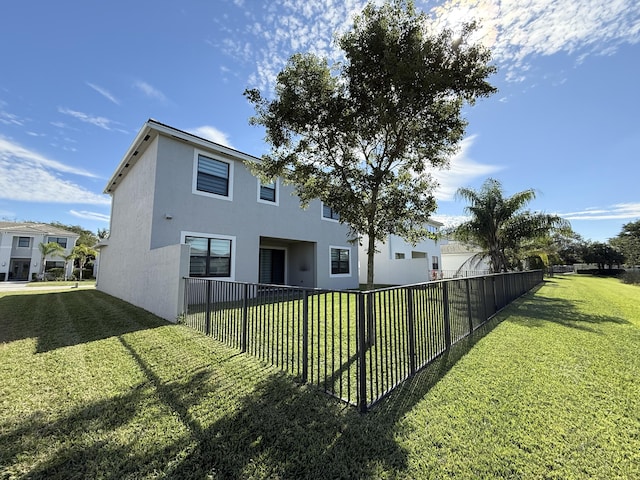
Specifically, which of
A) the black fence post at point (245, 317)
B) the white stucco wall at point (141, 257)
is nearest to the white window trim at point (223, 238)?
the white stucco wall at point (141, 257)

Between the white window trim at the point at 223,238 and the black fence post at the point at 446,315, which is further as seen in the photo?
the white window trim at the point at 223,238

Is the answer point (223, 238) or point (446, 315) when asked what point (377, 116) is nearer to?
point (446, 315)

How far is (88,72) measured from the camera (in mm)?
10422

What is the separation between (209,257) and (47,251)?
3314 cm

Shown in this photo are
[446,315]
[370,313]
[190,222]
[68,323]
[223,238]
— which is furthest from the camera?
[223,238]

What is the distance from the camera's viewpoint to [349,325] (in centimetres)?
373

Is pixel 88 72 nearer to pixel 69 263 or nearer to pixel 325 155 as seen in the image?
pixel 325 155

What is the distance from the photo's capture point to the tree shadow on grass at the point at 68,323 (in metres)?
5.66

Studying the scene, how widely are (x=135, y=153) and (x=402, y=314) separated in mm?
12277

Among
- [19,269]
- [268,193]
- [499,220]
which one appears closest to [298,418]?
[268,193]

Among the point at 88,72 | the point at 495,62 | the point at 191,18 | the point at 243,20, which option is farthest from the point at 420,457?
the point at 88,72

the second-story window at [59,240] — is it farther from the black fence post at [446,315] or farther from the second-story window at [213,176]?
the black fence post at [446,315]

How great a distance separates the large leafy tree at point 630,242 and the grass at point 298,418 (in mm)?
43615

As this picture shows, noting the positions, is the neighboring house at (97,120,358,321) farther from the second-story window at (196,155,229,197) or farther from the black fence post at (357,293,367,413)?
the black fence post at (357,293,367,413)
